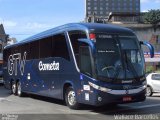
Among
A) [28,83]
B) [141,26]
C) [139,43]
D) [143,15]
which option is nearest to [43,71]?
[28,83]

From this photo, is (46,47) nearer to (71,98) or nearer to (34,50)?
(34,50)

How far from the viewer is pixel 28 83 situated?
876 inches

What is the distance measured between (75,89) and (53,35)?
355cm

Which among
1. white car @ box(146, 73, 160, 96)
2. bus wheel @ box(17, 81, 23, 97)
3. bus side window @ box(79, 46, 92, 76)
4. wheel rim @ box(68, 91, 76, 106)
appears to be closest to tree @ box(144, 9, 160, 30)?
white car @ box(146, 73, 160, 96)


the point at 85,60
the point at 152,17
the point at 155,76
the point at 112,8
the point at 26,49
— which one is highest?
the point at 112,8

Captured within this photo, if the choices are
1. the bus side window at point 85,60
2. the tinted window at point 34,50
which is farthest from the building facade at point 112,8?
the bus side window at point 85,60

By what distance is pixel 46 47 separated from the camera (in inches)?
748

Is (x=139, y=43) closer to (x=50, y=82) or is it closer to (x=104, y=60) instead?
(x=104, y=60)

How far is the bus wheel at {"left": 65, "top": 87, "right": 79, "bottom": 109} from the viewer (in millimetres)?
15719

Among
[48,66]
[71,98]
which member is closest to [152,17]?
[48,66]

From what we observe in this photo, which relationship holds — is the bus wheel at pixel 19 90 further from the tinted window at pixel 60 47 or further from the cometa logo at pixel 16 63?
the tinted window at pixel 60 47

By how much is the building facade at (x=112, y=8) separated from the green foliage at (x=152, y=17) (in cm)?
289

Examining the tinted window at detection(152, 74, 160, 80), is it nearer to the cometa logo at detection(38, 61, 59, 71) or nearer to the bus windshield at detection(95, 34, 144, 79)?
the cometa logo at detection(38, 61, 59, 71)

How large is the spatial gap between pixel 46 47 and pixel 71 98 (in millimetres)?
3866
